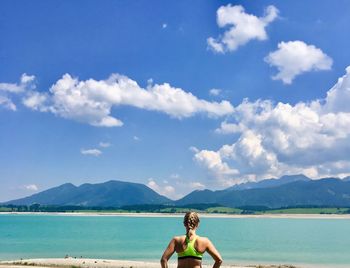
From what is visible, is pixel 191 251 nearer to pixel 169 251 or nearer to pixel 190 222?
pixel 169 251

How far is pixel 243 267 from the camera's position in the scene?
164 ft

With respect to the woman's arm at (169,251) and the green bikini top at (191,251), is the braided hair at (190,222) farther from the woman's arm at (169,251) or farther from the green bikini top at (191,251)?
the woman's arm at (169,251)

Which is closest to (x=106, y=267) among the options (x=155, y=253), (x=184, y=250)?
(x=155, y=253)

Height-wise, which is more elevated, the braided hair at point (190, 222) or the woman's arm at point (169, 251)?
the braided hair at point (190, 222)

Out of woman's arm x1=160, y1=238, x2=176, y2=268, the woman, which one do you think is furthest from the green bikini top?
woman's arm x1=160, y1=238, x2=176, y2=268

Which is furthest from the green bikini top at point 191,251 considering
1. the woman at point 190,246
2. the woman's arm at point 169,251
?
the woman's arm at point 169,251

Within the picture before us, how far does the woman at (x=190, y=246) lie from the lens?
8.23 metres

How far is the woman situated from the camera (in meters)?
8.23

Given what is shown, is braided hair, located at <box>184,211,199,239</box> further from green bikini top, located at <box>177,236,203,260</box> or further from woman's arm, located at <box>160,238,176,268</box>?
woman's arm, located at <box>160,238,176,268</box>

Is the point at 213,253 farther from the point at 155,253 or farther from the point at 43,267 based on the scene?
the point at 155,253

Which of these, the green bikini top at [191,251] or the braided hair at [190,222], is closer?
the braided hair at [190,222]

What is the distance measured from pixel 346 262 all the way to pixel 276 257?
9.19m

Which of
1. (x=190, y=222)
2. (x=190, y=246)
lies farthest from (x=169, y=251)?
(x=190, y=222)

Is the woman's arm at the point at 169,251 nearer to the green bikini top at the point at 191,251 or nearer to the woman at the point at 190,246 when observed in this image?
the woman at the point at 190,246
